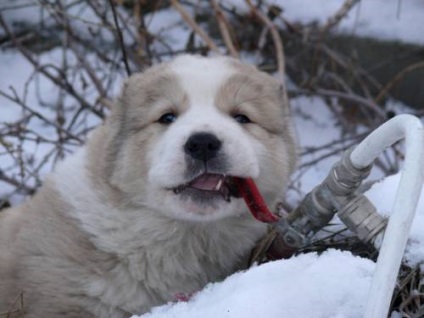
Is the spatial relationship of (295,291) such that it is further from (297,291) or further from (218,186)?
(218,186)

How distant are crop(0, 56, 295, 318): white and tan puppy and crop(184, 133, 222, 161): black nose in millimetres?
56

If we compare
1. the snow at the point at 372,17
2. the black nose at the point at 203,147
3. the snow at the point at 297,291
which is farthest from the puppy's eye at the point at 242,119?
the snow at the point at 372,17

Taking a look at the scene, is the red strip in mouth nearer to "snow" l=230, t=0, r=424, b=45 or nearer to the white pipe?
the white pipe

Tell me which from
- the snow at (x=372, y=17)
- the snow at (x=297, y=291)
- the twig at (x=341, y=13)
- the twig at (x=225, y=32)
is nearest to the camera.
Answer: the snow at (x=297, y=291)

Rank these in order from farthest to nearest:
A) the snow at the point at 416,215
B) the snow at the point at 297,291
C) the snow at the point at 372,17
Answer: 1. the snow at the point at 372,17
2. the snow at the point at 416,215
3. the snow at the point at 297,291

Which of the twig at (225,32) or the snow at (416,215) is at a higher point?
the twig at (225,32)

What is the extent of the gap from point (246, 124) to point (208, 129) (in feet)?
1.03

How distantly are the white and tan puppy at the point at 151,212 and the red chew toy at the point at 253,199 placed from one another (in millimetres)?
34

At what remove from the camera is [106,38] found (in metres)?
6.66

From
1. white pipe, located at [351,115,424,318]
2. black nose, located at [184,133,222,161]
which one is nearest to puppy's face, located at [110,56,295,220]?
black nose, located at [184,133,222,161]

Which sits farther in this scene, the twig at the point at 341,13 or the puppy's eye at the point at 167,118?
the twig at the point at 341,13

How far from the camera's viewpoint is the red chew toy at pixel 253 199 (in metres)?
2.86

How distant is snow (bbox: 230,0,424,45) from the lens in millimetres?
6629

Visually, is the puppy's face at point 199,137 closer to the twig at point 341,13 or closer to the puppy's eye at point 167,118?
the puppy's eye at point 167,118
